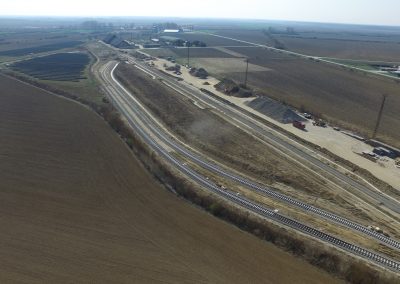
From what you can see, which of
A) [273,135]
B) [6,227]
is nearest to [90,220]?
[6,227]

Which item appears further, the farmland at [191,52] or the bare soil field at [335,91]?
the farmland at [191,52]

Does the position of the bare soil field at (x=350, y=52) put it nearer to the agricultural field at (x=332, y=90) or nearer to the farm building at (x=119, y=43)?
the agricultural field at (x=332, y=90)

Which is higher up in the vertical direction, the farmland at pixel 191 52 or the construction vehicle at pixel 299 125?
the construction vehicle at pixel 299 125

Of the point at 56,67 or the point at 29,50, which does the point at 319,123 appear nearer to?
the point at 56,67

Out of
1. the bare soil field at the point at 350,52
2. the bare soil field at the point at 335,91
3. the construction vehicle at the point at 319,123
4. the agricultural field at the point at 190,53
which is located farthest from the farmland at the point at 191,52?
the construction vehicle at the point at 319,123

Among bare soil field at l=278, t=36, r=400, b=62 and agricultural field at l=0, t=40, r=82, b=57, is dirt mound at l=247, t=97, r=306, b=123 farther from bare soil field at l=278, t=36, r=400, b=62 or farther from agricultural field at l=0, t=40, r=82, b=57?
agricultural field at l=0, t=40, r=82, b=57

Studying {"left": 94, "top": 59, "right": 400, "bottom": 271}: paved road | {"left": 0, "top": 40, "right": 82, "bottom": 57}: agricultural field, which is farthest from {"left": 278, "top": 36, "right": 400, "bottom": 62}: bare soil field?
{"left": 0, "top": 40, "right": 82, "bottom": 57}: agricultural field

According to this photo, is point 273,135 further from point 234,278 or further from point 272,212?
point 234,278
